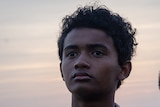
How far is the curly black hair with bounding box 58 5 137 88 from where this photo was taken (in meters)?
4.58

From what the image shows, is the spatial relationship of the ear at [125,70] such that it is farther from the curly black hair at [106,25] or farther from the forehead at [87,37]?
the forehead at [87,37]

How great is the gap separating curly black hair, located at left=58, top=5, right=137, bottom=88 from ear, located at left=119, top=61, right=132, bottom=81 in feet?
0.18

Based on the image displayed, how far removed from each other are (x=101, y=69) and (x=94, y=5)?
1.34 meters

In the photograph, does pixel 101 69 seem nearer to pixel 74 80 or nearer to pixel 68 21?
pixel 74 80

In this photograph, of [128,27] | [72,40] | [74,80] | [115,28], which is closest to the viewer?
[74,80]

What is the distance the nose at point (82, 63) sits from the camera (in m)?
4.12

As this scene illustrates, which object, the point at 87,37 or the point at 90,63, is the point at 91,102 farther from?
the point at 87,37

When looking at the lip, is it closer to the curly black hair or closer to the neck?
the neck

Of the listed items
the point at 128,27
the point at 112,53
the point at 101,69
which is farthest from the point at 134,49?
the point at 101,69

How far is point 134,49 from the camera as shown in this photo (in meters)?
5.18

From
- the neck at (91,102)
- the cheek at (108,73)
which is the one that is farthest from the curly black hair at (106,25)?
the neck at (91,102)

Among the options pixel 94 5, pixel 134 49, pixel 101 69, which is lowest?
pixel 101 69

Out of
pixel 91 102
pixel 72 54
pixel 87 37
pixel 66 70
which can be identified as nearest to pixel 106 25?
pixel 87 37

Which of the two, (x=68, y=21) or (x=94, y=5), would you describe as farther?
(x=94, y=5)
